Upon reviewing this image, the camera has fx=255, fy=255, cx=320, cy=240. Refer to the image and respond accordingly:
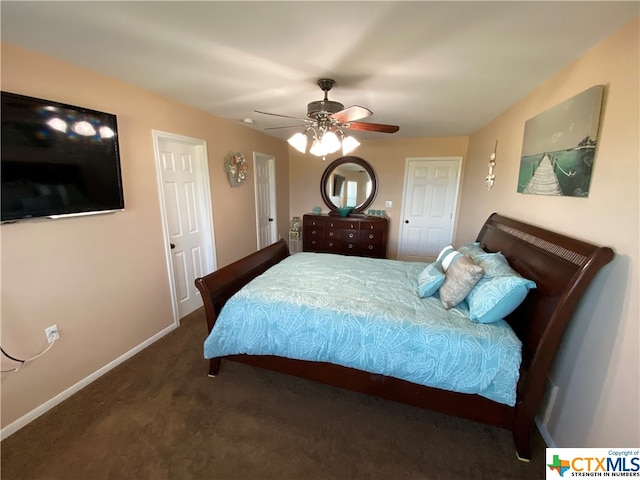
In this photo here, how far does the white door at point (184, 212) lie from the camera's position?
8.36 ft

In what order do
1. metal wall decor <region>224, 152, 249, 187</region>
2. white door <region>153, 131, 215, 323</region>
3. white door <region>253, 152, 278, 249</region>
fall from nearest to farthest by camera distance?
white door <region>153, 131, 215, 323</region> < metal wall decor <region>224, 152, 249, 187</region> < white door <region>253, 152, 278, 249</region>

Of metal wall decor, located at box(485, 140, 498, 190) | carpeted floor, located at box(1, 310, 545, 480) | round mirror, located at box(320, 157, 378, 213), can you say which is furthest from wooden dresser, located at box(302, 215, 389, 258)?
carpeted floor, located at box(1, 310, 545, 480)

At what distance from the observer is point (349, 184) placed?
15.4 ft

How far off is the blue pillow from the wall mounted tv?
8.93ft

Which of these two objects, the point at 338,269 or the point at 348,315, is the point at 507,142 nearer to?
the point at 338,269

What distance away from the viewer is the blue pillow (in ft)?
4.91

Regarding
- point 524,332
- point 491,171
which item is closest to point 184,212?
point 524,332

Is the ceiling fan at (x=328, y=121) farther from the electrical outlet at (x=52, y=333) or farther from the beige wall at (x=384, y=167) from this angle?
the beige wall at (x=384, y=167)

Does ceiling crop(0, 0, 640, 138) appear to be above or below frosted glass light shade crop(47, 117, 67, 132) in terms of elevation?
above

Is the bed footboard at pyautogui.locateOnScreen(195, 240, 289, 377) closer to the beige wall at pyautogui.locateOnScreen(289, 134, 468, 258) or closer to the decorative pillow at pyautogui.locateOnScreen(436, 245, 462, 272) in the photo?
the decorative pillow at pyautogui.locateOnScreen(436, 245, 462, 272)

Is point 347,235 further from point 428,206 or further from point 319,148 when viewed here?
point 319,148

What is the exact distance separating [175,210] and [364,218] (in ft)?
9.20

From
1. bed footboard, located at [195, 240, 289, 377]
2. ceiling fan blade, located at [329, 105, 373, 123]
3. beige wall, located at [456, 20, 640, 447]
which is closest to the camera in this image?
beige wall, located at [456, 20, 640, 447]

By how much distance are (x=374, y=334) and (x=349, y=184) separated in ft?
11.5
